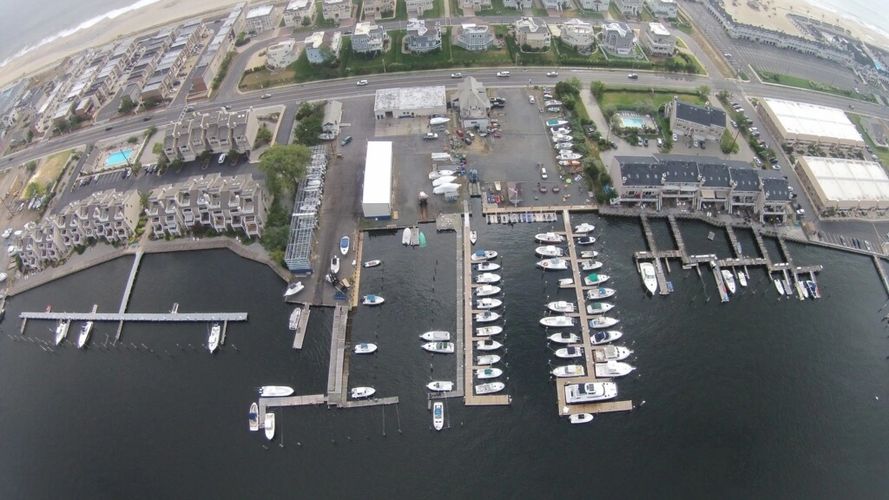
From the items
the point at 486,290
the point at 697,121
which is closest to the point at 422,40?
the point at 697,121

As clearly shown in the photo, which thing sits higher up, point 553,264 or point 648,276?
point 553,264

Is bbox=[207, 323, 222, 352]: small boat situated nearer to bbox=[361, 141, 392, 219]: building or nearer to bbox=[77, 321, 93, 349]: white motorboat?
bbox=[77, 321, 93, 349]: white motorboat

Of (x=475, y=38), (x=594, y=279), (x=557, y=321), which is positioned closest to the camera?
(x=557, y=321)

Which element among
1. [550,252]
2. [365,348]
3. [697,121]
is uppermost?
Answer: [697,121]

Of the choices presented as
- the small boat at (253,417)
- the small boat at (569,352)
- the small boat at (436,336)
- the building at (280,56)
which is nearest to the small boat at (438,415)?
the small boat at (436,336)

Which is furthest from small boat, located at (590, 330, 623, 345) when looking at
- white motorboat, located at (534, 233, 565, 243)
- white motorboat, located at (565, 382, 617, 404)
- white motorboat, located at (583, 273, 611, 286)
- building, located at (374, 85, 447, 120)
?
building, located at (374, 85, 447, 120)

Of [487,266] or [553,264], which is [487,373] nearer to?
[487,266]
